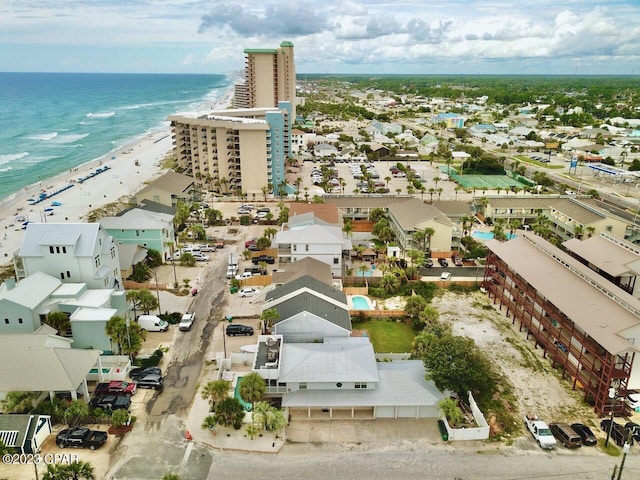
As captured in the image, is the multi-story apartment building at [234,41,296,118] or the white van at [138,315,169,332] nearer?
the white van at [138,315,169,332]

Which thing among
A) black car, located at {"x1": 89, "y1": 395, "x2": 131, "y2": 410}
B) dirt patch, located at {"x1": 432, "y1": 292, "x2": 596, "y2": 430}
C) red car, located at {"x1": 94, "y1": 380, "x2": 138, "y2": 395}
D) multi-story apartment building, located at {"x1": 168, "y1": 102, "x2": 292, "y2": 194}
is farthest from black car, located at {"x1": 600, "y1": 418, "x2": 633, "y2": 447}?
multi-story apartment building, located at {"x1": 168, "y1": 102, "x2": 292, "y2": 194}

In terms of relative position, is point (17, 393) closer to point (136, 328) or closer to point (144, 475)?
point (136, 328)

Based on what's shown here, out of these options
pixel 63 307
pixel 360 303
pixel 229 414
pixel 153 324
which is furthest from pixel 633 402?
pixel 63 307

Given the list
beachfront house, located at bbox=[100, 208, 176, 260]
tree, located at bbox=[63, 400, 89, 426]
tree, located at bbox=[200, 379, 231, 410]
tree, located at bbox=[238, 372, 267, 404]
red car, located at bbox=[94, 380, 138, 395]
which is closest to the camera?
tree, located at bbox=[63, 400, 89, 426]

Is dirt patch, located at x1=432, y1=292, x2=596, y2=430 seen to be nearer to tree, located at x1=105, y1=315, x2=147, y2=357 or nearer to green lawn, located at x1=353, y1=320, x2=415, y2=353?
green lawn, located at x1=353, y1=320, x2=415, y2=353

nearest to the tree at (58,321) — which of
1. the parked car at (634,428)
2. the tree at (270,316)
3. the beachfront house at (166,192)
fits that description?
the tree at (270,316)

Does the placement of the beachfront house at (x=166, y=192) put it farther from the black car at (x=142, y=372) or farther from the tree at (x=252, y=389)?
the tree at (x=252, y=389)
